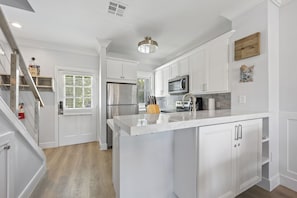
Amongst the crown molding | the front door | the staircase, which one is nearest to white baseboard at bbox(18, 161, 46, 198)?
the staircase

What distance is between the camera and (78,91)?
152 inches

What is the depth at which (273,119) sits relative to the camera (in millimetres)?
1887

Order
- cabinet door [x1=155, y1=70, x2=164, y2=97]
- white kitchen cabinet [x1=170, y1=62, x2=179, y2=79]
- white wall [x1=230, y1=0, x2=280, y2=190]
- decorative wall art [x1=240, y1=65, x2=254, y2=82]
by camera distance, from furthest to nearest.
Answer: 1. cabinet door [x1=155, y1=70, x2=164, y2=97]
2. white kitchen cabinet [x1=170, y1=62, x2=179, y2=79]
3. decorative wall art [x1=240, y1=65, x2=254, y2=82]
4. white wall [x1=230, y1=0, x2=280, y2=190]

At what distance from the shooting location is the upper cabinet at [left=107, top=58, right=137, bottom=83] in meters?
3.55

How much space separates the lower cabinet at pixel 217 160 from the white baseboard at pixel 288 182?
652 mm

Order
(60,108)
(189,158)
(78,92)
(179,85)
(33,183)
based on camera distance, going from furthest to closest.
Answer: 1. (78,92)
2. (60,108)
3. (179,85)
4. (33,183)
5. (189,158)

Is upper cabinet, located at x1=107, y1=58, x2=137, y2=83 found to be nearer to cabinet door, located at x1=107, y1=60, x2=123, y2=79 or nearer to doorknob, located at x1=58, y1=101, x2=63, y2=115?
cabinet door, located at x1=107, y1=60, x2=123, y2=79

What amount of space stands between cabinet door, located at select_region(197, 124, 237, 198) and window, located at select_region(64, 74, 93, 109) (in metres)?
3.58

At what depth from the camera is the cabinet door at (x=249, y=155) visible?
1.48m

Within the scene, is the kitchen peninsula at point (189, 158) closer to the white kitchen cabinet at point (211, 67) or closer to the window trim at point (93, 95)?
the white kitchen cabinet at point (211, 67)

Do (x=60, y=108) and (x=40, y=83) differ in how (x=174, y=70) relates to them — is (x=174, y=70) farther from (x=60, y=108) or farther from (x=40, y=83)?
(x=40, y=83)

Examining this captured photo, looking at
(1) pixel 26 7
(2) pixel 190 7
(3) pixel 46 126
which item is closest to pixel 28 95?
(3) pixel 46 126

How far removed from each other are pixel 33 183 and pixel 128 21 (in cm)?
291

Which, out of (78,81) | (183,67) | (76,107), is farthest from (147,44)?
(76,107)
